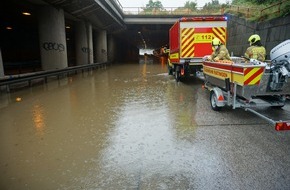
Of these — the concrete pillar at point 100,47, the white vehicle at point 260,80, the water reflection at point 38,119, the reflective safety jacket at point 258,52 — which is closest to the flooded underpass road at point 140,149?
the water reflection at point 38,119

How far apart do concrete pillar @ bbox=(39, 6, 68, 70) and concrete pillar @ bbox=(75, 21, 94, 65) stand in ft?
26.6

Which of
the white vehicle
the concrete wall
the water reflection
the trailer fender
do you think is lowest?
the water reflection

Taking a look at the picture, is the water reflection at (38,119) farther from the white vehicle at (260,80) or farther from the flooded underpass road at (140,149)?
the white vehicle at (260,80)

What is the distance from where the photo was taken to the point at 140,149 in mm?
4625

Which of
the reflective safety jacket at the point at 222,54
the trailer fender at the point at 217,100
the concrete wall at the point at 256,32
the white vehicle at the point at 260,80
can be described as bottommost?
the trailer fender at the point at 217,100

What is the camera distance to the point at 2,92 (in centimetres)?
1104

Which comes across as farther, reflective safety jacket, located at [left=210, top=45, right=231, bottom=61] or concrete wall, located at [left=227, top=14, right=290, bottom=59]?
concrete wall, located at [left=227, top=14, right=290, bottom=59]

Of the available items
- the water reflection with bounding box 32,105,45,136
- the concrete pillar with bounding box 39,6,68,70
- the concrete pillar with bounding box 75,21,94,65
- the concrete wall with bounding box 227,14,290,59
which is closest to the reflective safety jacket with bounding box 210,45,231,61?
the water reflection with bounding box 32,105,45,136

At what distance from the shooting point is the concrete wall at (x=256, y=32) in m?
16.7

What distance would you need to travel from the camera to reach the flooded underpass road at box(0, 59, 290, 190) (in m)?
3.54

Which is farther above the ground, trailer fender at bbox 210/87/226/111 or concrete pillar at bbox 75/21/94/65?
concrete pillar at bbox 75/21/94/65

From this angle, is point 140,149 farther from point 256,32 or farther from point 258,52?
point 256,32

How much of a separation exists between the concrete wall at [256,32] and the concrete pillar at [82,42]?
620 inches

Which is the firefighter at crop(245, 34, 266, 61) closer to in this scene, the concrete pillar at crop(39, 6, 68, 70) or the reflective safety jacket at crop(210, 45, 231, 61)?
the reflective safety jacket at crop(210, 45, 231, 61)
